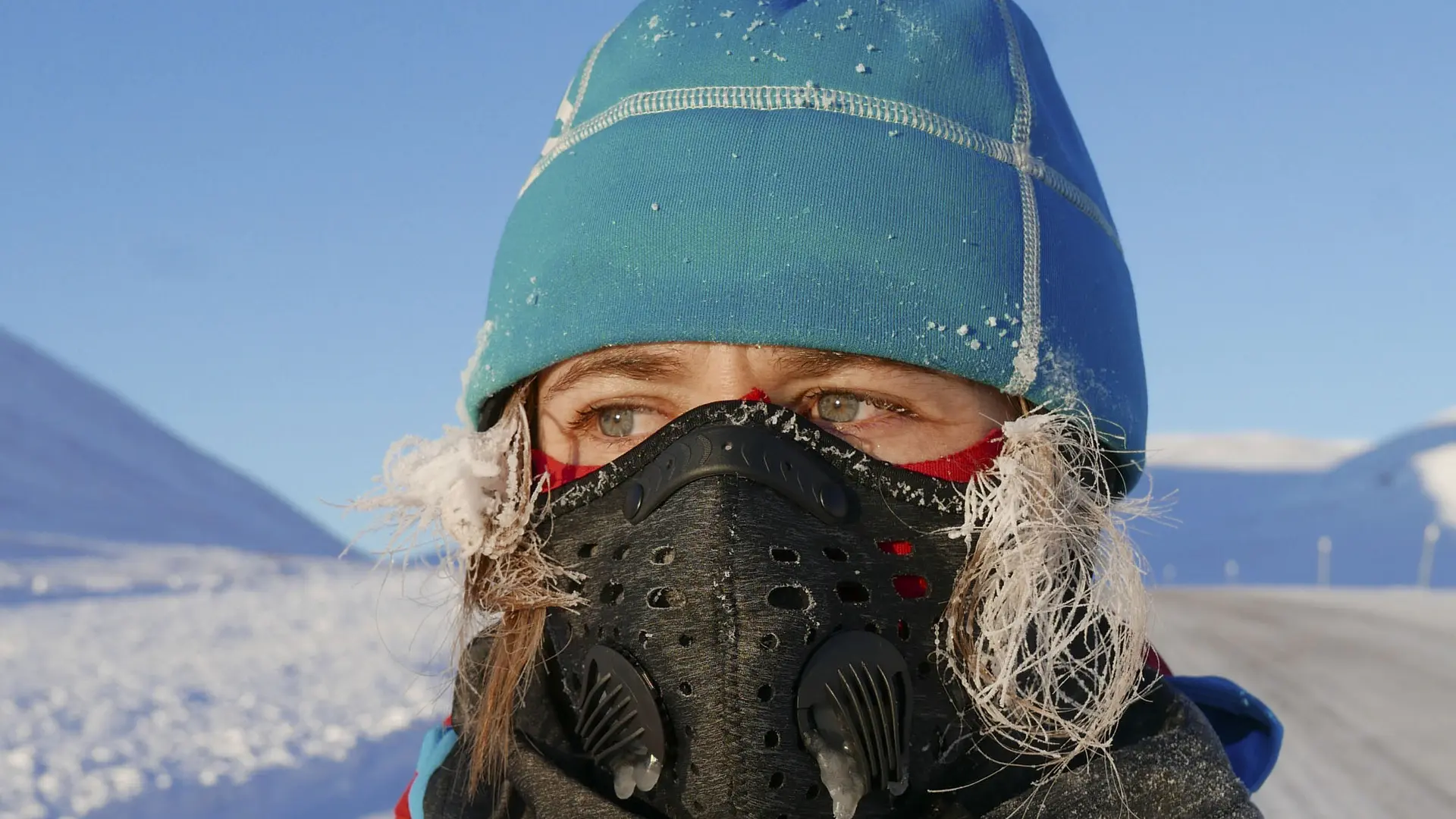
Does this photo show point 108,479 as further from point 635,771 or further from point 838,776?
point 838,776

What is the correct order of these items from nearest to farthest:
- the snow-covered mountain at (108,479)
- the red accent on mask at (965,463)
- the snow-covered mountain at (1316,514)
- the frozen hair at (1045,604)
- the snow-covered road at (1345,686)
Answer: the frozen hair at (1045,604)
the red accent on mask at (965,463)
the snow-covered road at (1345,686)
the snow-covered mountain at (108,479)
the snow-covered mountain at (1316,514)

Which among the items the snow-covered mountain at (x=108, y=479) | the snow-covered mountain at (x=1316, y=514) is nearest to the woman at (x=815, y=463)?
the snow-covered mountain at (x=108, y=479)

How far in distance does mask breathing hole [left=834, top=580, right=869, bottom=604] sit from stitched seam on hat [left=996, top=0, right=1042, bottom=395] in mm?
387

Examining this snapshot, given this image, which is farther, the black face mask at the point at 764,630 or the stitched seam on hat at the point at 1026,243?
the stitched seam on hat at the point at 1026,243

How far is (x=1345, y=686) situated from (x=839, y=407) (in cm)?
671

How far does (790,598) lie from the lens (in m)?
1.64

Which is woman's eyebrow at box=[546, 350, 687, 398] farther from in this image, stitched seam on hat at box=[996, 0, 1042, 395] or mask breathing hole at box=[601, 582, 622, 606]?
stitched seam on hat at box=[996, 0, 1042, 395]

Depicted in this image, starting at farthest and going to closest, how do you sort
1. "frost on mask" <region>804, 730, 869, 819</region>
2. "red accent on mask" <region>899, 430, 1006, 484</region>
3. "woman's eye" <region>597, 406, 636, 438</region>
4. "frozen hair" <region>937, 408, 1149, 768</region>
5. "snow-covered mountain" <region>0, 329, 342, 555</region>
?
"snow-covered mountain" <region>0, 329, 342, 555</region> → "woman's eye" <region>597, 406, 636, 438</region> → "red accent on mask" <region>899, 430, 1006, 484</region> → "frozen hair" <region>937, 408, 1149, 768</region> → "frost on mask" <region>804, 730, 869, 819</region>

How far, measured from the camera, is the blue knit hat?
176 centimetres

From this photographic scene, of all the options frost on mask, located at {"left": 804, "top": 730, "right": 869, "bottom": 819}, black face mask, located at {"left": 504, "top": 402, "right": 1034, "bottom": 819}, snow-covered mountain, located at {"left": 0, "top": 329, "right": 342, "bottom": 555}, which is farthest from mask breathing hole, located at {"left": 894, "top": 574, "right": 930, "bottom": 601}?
snow-covered mountain, located at {"left": 0, "top": 329, "right": 342, "bottom": 555}

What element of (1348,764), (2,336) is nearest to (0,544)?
(1348,764)

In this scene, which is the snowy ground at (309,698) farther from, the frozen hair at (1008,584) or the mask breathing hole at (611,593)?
the mask breathing hole at (611,593)

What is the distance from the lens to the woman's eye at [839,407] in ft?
6.07

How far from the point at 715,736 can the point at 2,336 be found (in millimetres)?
49466
